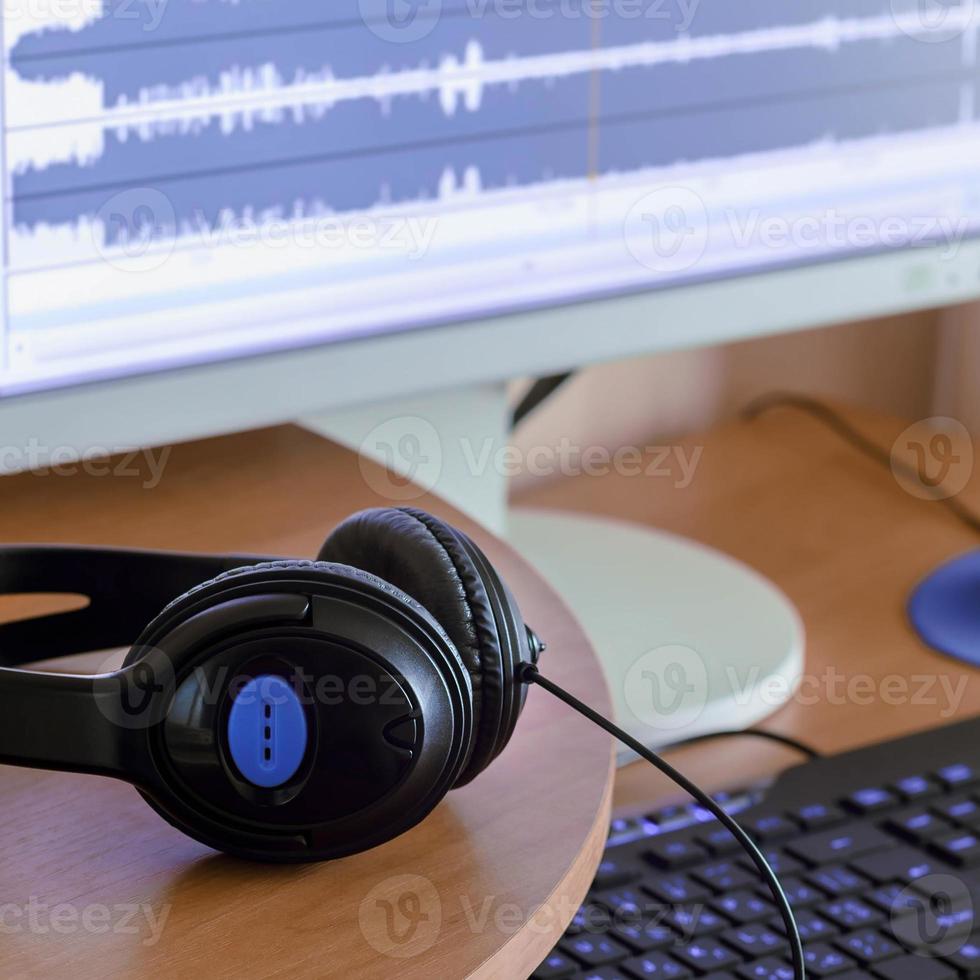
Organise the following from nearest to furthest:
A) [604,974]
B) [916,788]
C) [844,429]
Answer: [604,974]
[916,788]
[844,429]

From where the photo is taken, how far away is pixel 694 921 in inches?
17.2

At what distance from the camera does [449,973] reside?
30cm

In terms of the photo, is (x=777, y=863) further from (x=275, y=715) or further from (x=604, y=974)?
(x=275, y=715)

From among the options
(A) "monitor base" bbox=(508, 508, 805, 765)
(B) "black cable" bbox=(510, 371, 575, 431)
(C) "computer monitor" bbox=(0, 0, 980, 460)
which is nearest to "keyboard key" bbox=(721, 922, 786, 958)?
(A) "monitor base" bbox=(508, 508, 805, 765)

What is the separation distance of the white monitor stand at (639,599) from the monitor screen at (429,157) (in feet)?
0.24

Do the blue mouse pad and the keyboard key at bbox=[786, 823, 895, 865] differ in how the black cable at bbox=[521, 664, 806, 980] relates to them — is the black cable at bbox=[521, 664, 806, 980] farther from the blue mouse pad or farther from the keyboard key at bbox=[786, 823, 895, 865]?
the blue mouse pad

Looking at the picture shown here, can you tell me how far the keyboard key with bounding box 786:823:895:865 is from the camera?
1.54 ft

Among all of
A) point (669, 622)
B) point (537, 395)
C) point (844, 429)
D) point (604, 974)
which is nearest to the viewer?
point (604, 974)

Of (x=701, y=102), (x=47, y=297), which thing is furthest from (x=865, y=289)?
(x=47, y=297)

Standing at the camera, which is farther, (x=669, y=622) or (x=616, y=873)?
(x=669, y=622)

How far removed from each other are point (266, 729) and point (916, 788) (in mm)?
289

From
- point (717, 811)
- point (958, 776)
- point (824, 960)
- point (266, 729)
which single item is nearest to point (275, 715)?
point (266, 729)

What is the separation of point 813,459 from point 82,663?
1.84 ft

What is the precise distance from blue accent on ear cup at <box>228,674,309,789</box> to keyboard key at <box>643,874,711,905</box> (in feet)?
0.58
